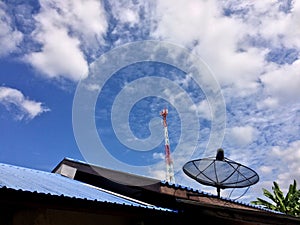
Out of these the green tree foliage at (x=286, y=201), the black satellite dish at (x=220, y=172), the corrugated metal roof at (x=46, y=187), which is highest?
the green tree foliage at (x=286, y=201)

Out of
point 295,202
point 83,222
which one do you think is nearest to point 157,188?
point 83,222

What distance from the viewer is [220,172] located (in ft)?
28.9

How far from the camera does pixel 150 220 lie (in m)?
6.04

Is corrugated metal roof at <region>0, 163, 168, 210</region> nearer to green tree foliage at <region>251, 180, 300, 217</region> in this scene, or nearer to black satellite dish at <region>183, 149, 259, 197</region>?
black satellite dish at <region>183, 149, 259, 197</region>

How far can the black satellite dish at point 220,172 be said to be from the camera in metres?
8.69

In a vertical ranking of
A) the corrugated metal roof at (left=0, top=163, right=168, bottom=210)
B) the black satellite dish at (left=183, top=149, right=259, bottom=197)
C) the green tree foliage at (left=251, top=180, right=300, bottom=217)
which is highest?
the green tree foliage at (left=251, top=180, right=300, bottom=217)

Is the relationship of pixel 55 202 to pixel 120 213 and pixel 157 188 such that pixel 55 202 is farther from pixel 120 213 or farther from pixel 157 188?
pixel 157 188

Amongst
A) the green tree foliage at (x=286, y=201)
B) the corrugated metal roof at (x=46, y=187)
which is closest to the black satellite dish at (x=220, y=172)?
the corrugated metal roof at (x=46, y=187)

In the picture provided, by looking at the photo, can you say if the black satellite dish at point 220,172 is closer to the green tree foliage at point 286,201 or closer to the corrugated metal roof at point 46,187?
the corrugated metal roof at point 46,187

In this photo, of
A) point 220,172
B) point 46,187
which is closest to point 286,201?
point 220,172

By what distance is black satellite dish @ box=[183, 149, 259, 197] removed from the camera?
28.5ft

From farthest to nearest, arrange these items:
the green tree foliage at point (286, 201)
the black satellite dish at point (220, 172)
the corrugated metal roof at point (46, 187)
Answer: the green tree foliage at point (286, 201)
the black satellite dish at point (220, 172)
the corrugated metal roof at point (46, 187)

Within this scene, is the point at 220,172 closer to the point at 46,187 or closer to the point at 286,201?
the point at 46,187

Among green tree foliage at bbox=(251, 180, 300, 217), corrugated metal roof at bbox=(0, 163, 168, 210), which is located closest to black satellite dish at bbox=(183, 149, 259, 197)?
corrugated metal roof at bbox=(0, 163, 168, 210)
